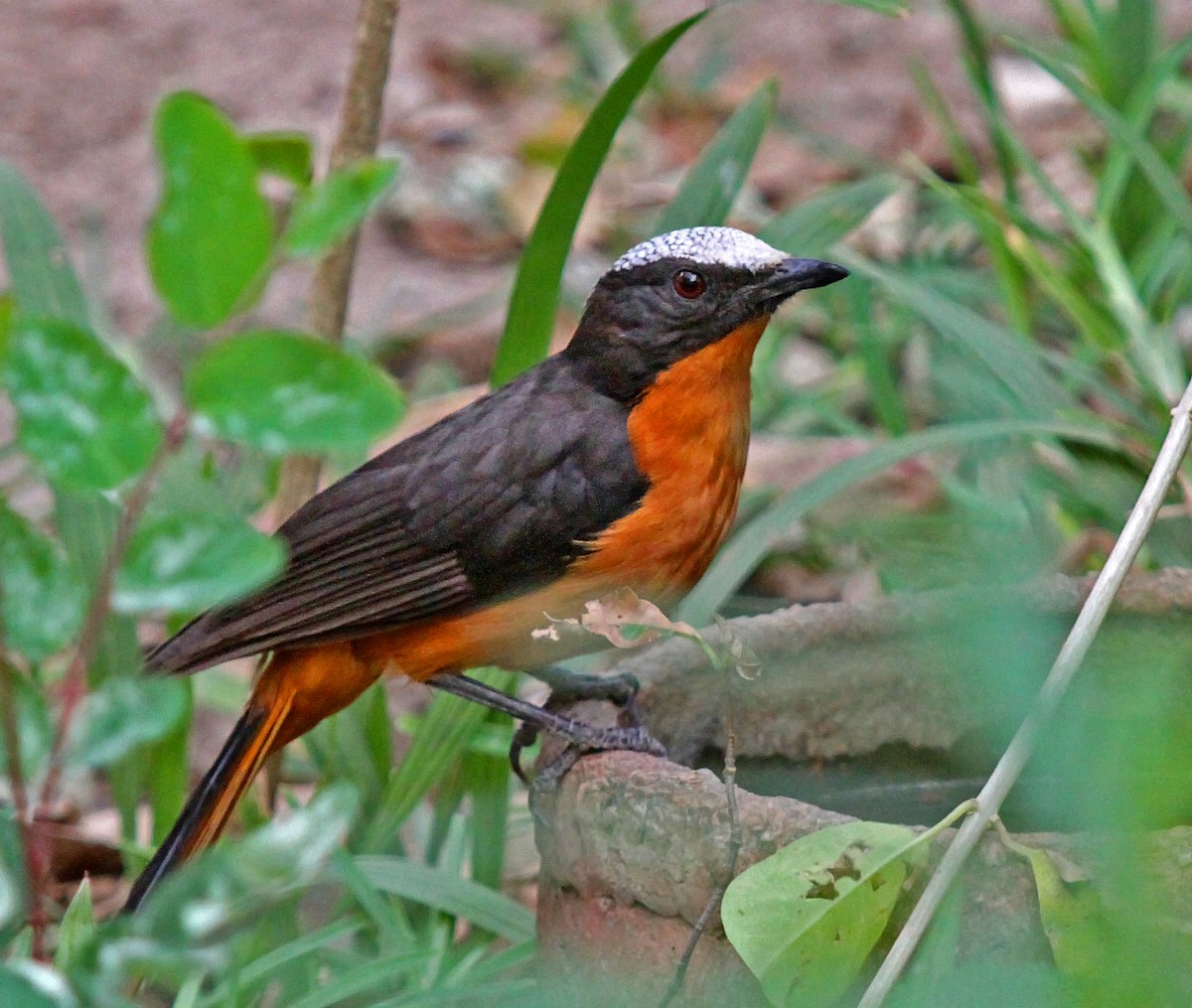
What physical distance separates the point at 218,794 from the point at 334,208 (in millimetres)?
1845

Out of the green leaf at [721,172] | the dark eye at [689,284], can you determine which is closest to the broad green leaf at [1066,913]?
the dark eye at [689,284]

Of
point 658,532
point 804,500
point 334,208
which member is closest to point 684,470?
point 658,532

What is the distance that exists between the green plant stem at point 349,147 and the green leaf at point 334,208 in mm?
2005

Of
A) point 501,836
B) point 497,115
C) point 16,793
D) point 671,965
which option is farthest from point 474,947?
point 497,115

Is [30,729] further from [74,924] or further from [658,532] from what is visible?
[658,532]

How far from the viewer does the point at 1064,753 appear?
161cm

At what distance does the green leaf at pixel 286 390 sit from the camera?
3.99 ft

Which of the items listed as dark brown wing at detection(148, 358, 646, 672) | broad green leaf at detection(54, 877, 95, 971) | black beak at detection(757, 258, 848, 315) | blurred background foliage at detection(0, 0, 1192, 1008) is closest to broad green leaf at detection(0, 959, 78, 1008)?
blurred background foliage at detection(0, 0, 1192, 1008)

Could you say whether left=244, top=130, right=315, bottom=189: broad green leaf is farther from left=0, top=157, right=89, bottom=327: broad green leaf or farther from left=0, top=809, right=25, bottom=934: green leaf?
left=0, top=157, right=89, bottom=327: broad green leaf

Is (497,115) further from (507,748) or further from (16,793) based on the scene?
(16,793)

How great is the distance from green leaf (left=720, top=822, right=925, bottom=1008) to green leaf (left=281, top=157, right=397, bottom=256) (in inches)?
43.2

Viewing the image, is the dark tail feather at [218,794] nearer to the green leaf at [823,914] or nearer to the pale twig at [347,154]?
the pale twig at [347,154]

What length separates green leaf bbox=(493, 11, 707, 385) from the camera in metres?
3.33

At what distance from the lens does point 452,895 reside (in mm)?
3086
